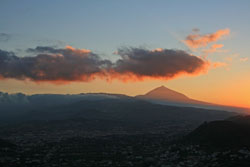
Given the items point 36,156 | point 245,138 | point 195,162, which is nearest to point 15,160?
point 36,156

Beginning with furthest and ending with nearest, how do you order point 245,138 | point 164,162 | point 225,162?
point 245,138 → point 164,162 → point 225,162

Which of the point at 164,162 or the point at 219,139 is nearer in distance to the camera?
the point at 164,162

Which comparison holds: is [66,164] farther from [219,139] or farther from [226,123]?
[226,123]

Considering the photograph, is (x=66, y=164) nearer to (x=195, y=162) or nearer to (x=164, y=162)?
(x=164, y=162)

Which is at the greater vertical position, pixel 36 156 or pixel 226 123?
pixel 226 123

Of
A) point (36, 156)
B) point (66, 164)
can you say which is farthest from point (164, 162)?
point (36, 156)

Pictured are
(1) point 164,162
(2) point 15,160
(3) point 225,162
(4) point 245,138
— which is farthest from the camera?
(4) point 245,138
